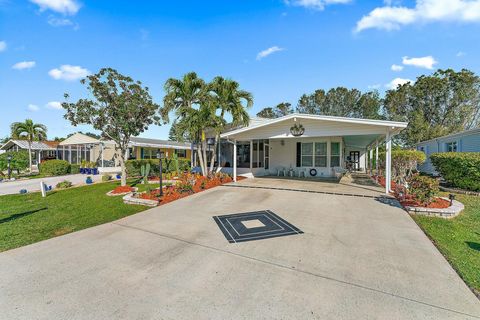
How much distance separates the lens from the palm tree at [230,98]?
1196cm

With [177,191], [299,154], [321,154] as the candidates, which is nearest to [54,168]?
[177,191]

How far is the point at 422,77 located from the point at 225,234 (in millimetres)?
36288

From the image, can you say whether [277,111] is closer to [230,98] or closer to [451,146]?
[451,146]

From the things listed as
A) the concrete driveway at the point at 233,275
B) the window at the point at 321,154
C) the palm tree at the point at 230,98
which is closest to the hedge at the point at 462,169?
the window at the point at 321,154

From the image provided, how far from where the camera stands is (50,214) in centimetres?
727

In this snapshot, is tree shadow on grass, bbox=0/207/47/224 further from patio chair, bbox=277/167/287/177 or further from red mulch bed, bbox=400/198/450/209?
patio chair, bbox=277/167/287/177

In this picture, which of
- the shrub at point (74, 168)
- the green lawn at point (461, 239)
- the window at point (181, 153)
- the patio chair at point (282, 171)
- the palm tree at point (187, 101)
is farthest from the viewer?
the window at point (181, 153)

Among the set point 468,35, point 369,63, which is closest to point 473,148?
point 468,35

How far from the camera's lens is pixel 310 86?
37406 millimetres

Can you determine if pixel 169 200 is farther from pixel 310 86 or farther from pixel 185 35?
pixel 310 86

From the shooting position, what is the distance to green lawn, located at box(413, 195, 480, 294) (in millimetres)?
3439

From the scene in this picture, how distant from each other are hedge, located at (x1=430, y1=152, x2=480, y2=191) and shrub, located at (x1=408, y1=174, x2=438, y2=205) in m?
4.35

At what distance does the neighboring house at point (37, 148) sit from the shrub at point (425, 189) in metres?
36.3

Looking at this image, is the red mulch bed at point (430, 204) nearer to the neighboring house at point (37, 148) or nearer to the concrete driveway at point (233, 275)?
the concrete driveway at point (233, 275)
